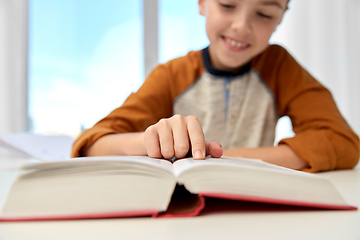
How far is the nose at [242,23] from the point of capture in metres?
0.70

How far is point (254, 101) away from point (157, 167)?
67cm

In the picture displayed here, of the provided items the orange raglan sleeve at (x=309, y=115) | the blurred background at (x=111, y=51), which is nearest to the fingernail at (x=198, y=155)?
the orange raglan sleeve at (x=309, y=115)

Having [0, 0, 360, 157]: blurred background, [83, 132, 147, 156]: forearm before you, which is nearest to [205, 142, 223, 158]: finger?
[83, 132, 147, 156]: forearm

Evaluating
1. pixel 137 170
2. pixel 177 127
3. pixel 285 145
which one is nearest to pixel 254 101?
pixel 285 145

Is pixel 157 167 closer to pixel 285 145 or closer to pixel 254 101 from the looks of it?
pixel 285 145

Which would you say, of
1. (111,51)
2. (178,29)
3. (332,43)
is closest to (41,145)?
(111,51)

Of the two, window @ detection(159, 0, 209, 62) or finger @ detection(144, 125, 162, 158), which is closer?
finger @ detection(144, 125, 162, 158)

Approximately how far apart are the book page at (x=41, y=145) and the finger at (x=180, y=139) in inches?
18.2

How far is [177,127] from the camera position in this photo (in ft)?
1.24

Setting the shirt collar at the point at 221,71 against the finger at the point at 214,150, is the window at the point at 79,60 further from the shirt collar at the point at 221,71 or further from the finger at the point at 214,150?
the finger at the point at 214,150

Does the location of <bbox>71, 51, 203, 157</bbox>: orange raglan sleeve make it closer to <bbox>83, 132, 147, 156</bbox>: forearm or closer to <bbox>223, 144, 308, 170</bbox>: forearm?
<bbox>83, 132, 147, 156</bbox>: forearm

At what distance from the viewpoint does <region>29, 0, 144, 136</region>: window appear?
1959 millimetres

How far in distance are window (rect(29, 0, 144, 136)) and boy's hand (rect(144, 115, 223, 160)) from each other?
1.62 metres

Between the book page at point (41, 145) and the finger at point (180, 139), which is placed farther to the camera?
the book page at point (41, 145)
